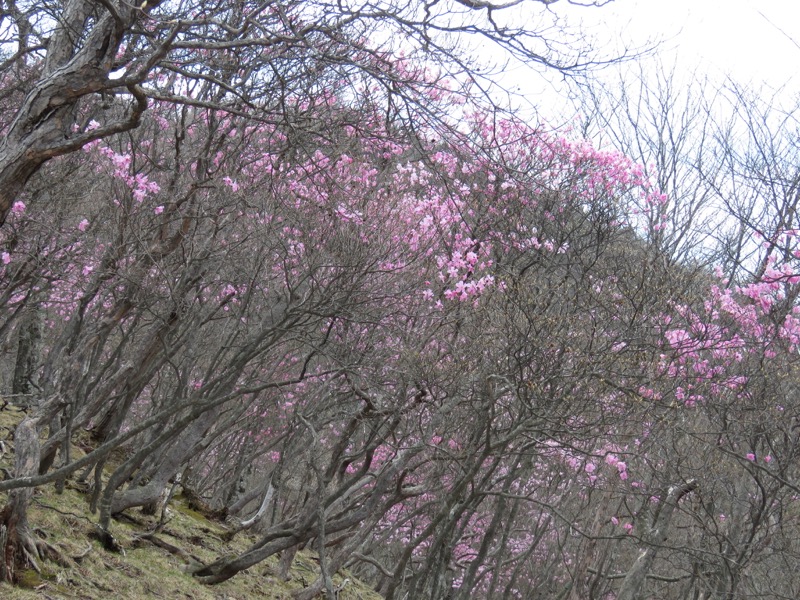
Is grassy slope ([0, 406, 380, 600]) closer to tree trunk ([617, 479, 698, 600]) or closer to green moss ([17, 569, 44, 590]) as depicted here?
green moss ([17, 569, 44, 590])

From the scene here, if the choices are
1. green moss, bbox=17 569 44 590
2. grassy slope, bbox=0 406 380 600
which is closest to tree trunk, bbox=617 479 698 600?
grassy slope, bbox=0 406 380 600

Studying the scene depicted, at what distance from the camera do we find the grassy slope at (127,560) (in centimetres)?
601

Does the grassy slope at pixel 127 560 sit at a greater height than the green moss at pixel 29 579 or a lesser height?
→ greater

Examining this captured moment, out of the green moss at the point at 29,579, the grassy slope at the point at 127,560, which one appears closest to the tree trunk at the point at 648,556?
the grassy slope at the point at 127,560

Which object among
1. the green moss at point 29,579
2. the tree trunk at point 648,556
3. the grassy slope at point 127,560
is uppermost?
the tree trunk at point 648,556

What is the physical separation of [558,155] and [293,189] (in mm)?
4671

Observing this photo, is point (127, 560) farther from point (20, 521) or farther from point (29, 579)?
point (20, 521)

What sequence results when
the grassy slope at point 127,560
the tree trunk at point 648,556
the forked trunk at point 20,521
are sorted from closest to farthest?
the forked trunk at point 20,521 → the grassy slope at point 127,560 → the tree trunk at point 648,556

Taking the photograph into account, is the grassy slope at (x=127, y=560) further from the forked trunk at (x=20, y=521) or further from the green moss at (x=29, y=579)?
the forked trunk at (x=20, y=521)

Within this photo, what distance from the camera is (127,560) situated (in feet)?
24.2

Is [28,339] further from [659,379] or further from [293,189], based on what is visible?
[659,379]

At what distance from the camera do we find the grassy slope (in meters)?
6.01

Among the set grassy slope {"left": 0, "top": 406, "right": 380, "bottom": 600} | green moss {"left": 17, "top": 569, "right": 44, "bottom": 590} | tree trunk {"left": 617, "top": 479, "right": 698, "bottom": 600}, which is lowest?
green moss {"left": 17, "top": 569, "right": 44, "bottom": 590}

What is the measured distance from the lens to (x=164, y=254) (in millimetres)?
8391
